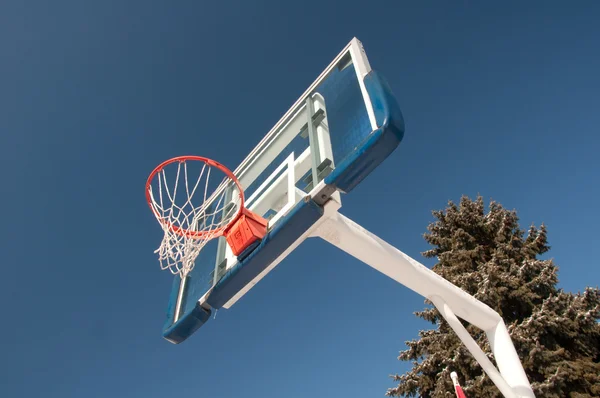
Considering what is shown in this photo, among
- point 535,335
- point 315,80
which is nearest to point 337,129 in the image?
point 315,80

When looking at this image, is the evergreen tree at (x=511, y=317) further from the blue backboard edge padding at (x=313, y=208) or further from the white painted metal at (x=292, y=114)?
the blue backboard edge padding at (x=313, y=208)

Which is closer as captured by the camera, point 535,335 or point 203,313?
point 203,313

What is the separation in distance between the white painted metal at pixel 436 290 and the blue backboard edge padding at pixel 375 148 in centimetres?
35

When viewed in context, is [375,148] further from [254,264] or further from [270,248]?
[254,264]

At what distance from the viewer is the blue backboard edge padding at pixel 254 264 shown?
3490 mm

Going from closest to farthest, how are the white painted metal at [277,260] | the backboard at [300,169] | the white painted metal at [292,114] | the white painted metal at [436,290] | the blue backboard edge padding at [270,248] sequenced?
1. the backboard at [300,169]
2. the blue backboard edge padding at [270,248]
3. the white painted metal at [277,260]
4. the white painted metal at [436,290]
5. the white painted metal at [292,114]

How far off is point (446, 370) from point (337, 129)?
7020 millimetres

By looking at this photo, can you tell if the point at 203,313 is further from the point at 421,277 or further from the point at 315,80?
the point at 315,80

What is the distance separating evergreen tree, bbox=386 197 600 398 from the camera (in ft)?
25.7

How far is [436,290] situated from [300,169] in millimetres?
2116

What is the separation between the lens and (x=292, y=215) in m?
3.54

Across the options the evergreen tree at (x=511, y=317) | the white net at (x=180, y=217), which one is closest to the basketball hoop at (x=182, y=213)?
the white net at (x=180, y=217)

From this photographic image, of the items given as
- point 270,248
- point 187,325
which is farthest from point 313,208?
point 187,325

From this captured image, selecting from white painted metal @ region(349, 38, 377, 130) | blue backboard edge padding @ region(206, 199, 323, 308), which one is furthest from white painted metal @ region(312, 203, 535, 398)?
white painted metal @ region(349, 38, 377, 130)
